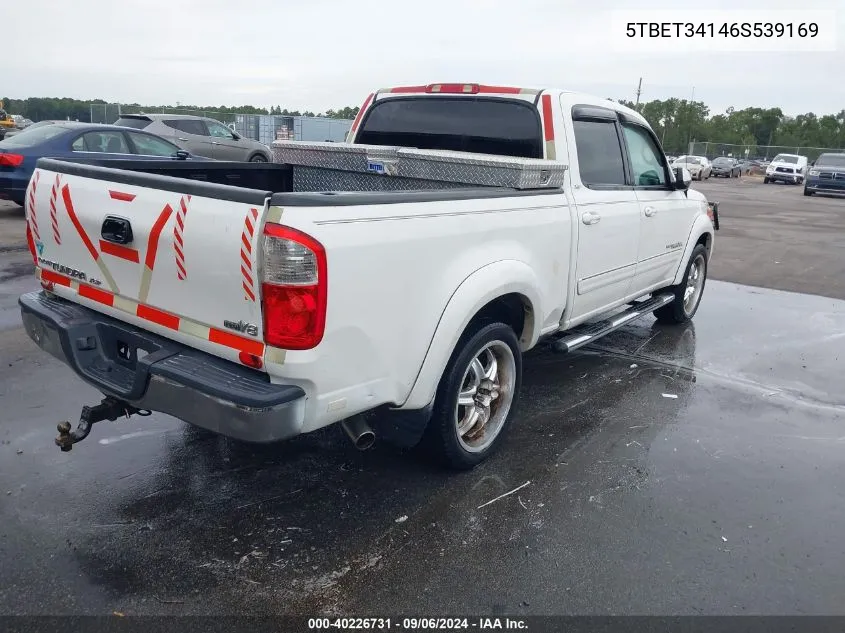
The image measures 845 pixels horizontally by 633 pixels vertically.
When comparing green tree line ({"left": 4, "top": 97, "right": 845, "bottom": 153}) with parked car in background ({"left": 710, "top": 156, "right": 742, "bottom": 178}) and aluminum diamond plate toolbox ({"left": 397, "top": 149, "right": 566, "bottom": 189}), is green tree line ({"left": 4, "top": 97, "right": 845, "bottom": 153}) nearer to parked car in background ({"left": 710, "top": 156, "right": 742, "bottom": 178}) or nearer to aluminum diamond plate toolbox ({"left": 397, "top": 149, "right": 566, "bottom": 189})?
parked car in background ({"left": 710, "top": 156, "right": 742, "bottom": 178})

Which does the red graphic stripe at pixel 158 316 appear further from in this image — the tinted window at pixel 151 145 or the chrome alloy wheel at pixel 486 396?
the tinted window at pixel 151 145

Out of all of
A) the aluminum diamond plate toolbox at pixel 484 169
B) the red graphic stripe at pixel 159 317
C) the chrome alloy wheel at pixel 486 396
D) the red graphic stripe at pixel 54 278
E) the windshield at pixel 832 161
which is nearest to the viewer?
the red graphic stripe at pixel 159 317

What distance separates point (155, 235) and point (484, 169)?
6.55 ft

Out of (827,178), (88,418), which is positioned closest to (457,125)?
(88,418)

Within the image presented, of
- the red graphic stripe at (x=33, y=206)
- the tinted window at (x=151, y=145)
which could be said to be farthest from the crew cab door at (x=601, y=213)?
the tinted window at (x=151, y=145)

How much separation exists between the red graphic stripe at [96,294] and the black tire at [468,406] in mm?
1672

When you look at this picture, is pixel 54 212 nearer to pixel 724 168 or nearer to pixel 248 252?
pixel 248 252

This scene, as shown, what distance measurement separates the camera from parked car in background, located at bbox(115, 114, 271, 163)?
54.9 ft

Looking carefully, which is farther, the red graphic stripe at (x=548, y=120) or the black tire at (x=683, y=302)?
the black tire at (x=683, y=302)

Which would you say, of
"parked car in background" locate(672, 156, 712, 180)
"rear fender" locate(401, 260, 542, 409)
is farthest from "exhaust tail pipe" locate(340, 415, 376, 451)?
"parked car in background" locate(672, 156, 712, 180)

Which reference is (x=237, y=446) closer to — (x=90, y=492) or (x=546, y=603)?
(x=90, y=492)

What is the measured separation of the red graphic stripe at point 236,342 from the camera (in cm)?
284

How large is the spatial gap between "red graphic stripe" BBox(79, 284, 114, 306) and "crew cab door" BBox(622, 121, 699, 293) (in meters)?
3.79

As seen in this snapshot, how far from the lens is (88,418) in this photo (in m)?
3.39
